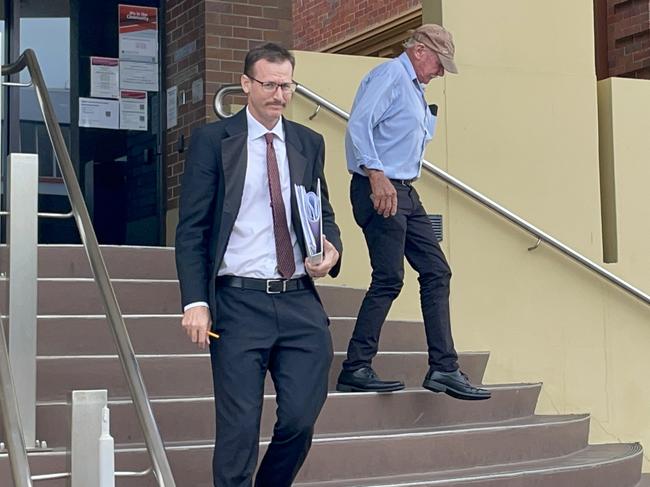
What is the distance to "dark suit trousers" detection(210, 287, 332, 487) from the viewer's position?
432 cm

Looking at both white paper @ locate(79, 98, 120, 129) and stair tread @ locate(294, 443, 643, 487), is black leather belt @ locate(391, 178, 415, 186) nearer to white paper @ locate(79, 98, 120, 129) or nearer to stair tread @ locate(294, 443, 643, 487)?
stair tread @ locate(294, 443, 643, 487)

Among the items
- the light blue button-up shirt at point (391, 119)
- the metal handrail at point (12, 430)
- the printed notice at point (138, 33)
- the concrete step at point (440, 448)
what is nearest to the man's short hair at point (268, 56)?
the metal handrail at point (12, 430)

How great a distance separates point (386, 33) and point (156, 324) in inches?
267

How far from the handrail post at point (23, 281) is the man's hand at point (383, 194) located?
5.37ft

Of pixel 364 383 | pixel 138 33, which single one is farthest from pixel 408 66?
pixel 138 33

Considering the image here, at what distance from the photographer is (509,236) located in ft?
25.9

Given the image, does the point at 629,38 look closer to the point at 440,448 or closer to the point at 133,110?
the point at 133,110

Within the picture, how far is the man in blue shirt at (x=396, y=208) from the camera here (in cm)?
604

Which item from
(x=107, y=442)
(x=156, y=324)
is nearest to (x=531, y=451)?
(x=156, y=324)

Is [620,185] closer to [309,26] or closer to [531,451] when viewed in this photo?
[531,451]

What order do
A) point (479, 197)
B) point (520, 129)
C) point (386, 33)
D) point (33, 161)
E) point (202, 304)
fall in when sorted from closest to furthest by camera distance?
1. point (202, 304)
2. point (33, 161)
3. point (479, 197)
4. point (520, 129)
5. point (386, 33)

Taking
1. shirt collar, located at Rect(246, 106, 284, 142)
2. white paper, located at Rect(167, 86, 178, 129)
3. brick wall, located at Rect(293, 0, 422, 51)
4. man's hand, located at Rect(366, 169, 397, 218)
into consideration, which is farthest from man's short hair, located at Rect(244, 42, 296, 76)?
brick wall, located at Rect(293, 0, 422, 51)

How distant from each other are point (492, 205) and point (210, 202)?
3442 millimetres

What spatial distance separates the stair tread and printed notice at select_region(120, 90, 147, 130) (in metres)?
4.42
